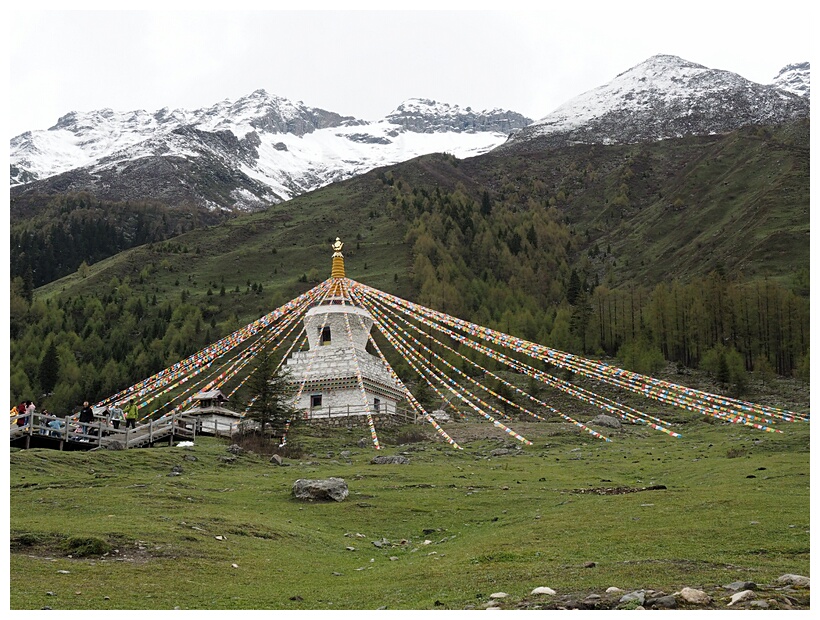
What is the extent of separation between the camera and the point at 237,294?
13250 cm

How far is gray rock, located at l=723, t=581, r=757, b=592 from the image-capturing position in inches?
540

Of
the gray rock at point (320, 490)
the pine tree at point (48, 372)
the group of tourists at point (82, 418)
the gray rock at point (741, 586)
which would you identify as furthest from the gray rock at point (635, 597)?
the pine tree at point (48, 372)

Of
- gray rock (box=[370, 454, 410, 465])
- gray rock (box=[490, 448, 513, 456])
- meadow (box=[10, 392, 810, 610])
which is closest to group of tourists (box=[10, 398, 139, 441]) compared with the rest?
meadow (box=[10, 392, 810, 610])

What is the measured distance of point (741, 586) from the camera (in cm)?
1381

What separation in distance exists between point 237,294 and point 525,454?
97688mm

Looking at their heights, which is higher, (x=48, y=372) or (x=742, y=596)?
(x=742, y=596)

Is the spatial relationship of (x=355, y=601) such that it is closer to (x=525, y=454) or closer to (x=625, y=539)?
(x=625, y=539)

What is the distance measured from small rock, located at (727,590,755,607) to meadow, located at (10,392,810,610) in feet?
0.70

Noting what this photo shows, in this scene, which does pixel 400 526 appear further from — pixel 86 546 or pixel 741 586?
pixel 741 586

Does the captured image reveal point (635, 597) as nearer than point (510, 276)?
Yes

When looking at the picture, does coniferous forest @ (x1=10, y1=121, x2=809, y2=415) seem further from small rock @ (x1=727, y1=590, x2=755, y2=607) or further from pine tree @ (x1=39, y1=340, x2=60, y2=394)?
small rock @ (x1=727, y1=590, x2=755, y2=607)

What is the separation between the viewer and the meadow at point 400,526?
51.0 ft

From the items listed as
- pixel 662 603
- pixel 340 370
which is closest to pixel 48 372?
pixel 340 370

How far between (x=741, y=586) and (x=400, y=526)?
11.9 meters
